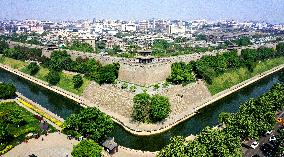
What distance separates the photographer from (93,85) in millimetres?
48438

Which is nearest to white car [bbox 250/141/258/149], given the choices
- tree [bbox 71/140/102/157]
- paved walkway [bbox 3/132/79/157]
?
tree [bbox 71/140/102/157]

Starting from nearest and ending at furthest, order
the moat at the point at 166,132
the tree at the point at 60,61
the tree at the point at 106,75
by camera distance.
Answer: the moat at the point at 166,132
the tree at the point at 106,75
the tree at the point at 60,61

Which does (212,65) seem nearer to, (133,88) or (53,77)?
(133,88)

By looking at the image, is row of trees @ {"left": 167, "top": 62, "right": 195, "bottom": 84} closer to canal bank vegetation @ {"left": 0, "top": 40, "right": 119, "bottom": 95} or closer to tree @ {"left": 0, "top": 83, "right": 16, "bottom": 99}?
canal bank vegetation @ {"left": 0, "top": 40, "right": 119, "bottom": 95}

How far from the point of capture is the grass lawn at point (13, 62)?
6824 centimetres

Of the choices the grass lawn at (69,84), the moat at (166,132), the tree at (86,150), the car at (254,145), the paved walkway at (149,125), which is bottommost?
the moat at (166,132)

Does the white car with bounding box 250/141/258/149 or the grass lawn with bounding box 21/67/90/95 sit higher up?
the white car with bounding box 250/141/258/149

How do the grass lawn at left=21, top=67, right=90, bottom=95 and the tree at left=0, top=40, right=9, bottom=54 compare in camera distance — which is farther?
the tree at left=0, top=40, right=9, bottom=54

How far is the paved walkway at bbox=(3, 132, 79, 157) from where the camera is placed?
28364 mm

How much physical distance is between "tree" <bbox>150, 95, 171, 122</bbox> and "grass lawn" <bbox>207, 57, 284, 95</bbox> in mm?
13890

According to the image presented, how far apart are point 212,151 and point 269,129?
29.7ft

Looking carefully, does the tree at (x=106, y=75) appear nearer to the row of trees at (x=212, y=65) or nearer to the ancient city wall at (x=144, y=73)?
the ancient city wall at (x=144, y=73)

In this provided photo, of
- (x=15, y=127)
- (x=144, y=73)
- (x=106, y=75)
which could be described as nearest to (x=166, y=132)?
(x=144, y=73)

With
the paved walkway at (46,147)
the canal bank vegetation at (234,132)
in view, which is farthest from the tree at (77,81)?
the canal bank vegetation at (234,132)
